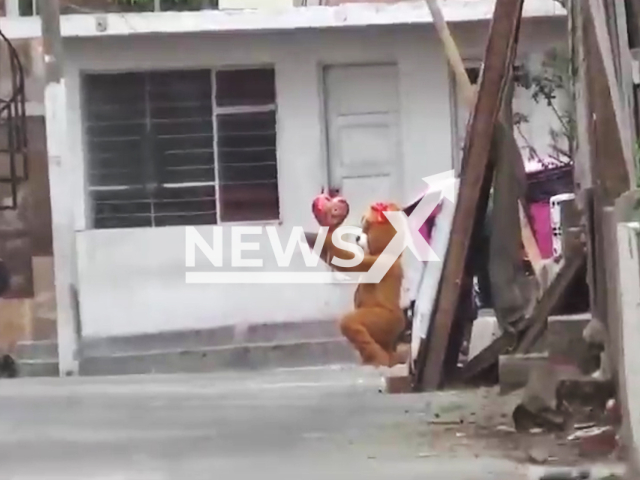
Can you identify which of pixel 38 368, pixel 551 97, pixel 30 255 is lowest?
pixel 38 368

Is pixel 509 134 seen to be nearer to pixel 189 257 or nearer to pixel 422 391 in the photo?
pixel 422 391

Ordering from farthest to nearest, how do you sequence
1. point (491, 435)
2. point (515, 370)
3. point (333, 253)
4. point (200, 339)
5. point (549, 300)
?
1. point (200, 339)
2. point (333, 253)
3. point (549, 300)
4. point (515, 370)
5. point (491, 435)

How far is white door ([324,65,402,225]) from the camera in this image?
11.1 meters

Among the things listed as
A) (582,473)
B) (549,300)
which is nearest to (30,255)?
(549,300)

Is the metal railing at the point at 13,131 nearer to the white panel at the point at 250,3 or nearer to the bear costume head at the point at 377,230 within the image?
the white panel at the point at 250,3

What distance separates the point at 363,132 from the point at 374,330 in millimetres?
3476

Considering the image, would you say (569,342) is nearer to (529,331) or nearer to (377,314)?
(529,331)

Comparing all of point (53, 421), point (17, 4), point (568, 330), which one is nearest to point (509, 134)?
point (568, 330)

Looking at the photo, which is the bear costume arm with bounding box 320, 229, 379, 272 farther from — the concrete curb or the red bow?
the concrete curb

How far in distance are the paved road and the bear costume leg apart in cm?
46

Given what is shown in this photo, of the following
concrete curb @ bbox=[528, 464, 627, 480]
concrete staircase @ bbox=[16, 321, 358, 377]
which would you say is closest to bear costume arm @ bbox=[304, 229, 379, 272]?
concrete staircase @ bbox=[16, 321, 358, 377]

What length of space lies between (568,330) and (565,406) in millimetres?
734

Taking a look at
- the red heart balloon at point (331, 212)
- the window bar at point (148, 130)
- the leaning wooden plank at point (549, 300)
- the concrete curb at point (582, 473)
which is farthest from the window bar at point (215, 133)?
the concrete curb at point (582, 473)

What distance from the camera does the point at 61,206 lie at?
10.4 metres
